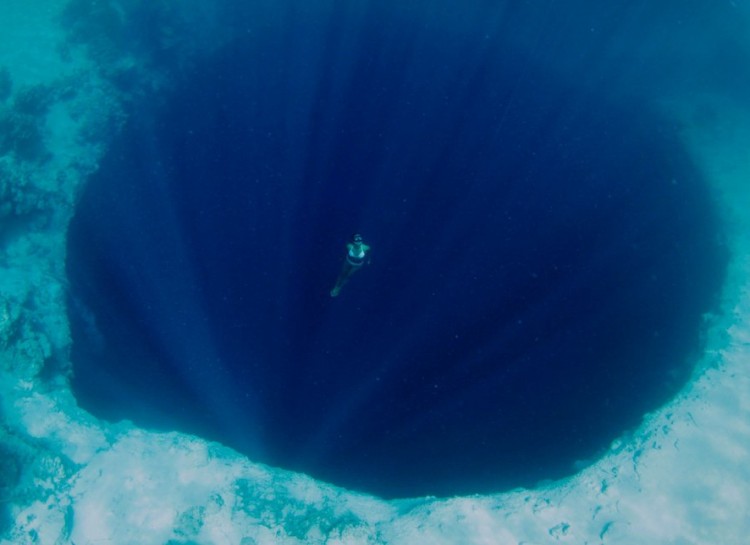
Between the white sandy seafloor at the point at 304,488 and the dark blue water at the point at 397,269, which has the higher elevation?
the dark blue water at the point at 397,269

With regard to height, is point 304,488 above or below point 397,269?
below

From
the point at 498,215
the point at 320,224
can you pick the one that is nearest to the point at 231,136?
the point at 320,224

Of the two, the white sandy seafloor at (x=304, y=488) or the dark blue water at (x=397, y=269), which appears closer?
the white sandy seafloor at (x=304, y=488)

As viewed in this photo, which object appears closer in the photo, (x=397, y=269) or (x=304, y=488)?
(x=304, y=488)

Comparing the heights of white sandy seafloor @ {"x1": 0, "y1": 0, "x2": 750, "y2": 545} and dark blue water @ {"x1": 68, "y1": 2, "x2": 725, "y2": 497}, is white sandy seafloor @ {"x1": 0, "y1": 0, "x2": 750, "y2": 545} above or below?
below
